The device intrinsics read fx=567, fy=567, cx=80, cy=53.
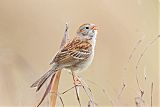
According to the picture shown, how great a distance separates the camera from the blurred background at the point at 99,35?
297cm

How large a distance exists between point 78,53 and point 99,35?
0.83 meters

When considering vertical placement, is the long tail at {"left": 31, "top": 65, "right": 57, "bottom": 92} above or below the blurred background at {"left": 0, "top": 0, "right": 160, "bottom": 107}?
below

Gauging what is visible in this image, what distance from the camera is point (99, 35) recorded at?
3436 mm

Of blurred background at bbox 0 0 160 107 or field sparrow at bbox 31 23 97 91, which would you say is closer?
field sparrow at bbox 31 23 97 91

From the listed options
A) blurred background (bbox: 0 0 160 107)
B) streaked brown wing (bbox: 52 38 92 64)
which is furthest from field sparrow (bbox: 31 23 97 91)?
blurred background (bbox: 0 0 160 107)

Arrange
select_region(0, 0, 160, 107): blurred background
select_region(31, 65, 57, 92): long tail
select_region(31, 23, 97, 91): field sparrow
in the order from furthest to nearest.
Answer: select_region(0, 0, 160, 107): blurred background, select_region(31, 23, 97, 91): field sparrow, select_region(31, 65, 57, 92): long tail

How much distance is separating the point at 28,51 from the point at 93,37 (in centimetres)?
41

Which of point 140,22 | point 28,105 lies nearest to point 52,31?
point 140,22

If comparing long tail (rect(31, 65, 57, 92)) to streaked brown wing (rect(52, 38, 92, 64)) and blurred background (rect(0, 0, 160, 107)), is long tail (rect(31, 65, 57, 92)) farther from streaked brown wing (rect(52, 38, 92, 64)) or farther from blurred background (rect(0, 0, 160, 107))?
blurred background (rect(0, 0, 160, 107))

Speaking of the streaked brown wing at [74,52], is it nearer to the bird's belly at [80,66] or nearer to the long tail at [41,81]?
the bird's belly at [80,66]

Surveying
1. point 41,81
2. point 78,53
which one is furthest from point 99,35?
point 41,81

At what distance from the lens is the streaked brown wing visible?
2449 mm

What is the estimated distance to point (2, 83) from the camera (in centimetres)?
229

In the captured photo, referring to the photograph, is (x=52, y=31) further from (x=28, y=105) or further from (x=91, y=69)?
(x=28, y=105)
